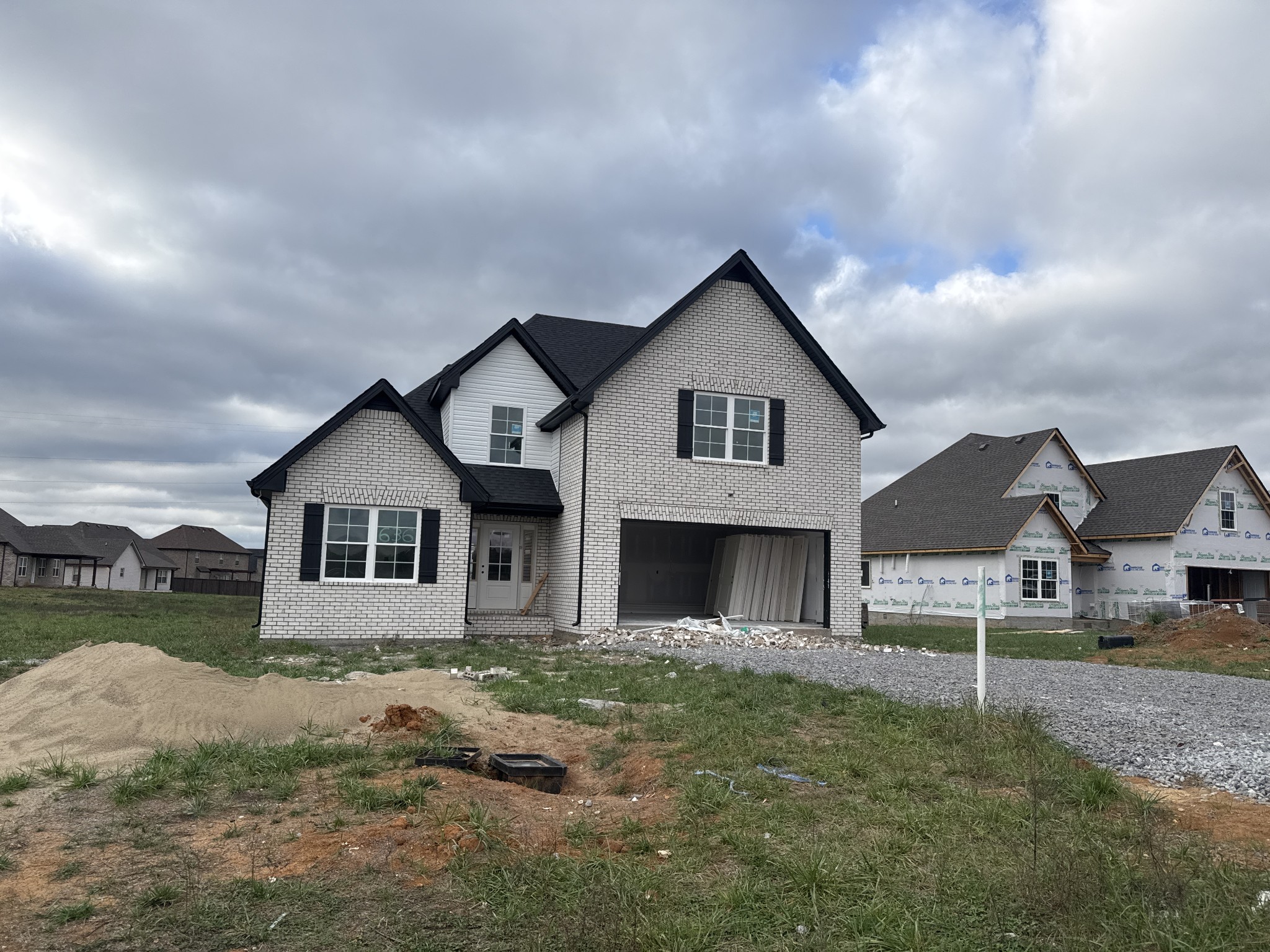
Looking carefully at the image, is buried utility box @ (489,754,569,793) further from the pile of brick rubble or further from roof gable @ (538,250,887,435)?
roof gable @ (538,250,887,435)

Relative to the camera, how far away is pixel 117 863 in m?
4.55

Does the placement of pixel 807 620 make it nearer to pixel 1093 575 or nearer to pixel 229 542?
pixel 1093 575

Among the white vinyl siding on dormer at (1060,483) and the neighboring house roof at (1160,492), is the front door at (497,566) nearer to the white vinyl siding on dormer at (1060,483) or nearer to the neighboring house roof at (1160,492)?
the white vinyl siding on dormer at (1060,483)

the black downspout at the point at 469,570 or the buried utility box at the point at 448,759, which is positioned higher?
the black downspout at the point at 469,570

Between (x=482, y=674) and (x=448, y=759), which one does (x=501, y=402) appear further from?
(x=448, y=759)

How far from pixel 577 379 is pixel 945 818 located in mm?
16856

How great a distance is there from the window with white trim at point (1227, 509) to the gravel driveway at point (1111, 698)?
859 inches

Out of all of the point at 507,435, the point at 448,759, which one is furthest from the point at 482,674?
the point at 507,435

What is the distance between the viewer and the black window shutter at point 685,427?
18688 mm

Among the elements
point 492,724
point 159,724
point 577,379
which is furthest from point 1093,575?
point 159,724

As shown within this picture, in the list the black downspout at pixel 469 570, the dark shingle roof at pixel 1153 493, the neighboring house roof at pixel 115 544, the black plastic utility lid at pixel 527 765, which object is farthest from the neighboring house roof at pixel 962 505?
the neighboring house roof at pixel 115 544

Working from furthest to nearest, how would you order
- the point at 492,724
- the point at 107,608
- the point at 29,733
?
the point at 107,608, the point at 492,724, the point at 29,733

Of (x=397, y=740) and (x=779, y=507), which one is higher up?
(x=779, y=507)

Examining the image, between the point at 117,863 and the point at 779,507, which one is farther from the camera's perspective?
the point at 779,507
